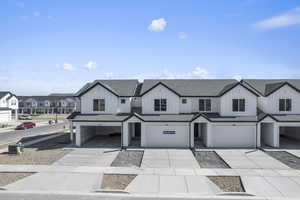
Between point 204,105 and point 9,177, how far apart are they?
1848 cm

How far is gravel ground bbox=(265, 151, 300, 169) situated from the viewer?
15.0 metres

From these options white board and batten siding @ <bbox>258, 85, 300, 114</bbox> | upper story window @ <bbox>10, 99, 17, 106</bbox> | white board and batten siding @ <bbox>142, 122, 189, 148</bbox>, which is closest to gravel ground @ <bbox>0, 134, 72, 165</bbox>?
white board and batten siding @ <bbox>142, 122, 189, 148</bbox>

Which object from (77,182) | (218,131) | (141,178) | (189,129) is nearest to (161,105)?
(189,129)

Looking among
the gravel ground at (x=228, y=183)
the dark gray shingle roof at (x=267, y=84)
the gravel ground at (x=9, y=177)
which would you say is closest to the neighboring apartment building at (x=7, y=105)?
the gravel ground at (x=9, y=177)

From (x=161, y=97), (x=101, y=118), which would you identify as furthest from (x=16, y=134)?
(x=161, y=97)

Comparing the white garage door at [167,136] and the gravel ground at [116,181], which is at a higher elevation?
the white garage door at [167,136]

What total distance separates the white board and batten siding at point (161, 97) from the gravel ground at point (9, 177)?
1261cm

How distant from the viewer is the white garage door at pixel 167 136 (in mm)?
20688

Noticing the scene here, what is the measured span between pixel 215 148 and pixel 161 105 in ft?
22.7

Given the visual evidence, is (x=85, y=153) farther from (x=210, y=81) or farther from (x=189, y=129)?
(x=210, y=81)

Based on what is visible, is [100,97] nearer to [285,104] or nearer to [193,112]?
[193,112]

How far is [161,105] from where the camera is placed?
72.7 feet

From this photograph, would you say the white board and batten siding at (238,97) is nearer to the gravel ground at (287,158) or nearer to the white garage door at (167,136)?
the gravel ground at (287,158)

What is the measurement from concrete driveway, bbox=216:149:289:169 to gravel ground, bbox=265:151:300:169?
487 millimetres
